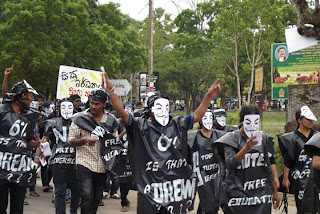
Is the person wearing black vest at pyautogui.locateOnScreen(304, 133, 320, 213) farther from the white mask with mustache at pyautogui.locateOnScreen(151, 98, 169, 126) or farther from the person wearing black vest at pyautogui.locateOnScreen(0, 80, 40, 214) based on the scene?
the person wearing black vest at pyautogui.locateOnScreen(0, 80, 40, 214)

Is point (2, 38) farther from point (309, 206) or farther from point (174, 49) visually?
point (174, 49)

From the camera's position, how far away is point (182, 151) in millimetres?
5352

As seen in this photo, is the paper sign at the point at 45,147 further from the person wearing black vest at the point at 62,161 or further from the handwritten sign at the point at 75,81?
the handwritten sign at the point at 75,81

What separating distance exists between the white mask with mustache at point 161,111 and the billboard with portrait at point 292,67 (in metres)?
11.9

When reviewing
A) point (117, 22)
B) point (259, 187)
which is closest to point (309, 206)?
point (259, 187)

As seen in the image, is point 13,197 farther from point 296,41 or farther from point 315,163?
point 296,41

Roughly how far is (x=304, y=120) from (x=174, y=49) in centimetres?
4068

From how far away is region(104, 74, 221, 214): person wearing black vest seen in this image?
511 centimetres

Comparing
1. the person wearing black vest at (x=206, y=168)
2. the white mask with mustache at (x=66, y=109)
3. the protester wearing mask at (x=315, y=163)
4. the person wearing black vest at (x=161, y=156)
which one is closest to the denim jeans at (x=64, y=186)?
the white mask with mustache at (x=66, y=109)

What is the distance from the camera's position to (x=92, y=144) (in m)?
6.29

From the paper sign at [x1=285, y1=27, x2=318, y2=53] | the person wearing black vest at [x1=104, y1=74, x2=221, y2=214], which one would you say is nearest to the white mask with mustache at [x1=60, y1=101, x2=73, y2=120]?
the person wearing black vest at [x1=104, y1=74, x2=221, y2=214]

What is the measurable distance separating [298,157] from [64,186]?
3315 millimetres

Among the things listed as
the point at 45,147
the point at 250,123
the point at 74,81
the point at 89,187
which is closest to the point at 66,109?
the point at 45,147

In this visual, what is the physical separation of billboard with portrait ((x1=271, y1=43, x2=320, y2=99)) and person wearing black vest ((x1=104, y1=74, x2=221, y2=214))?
11.9 m
